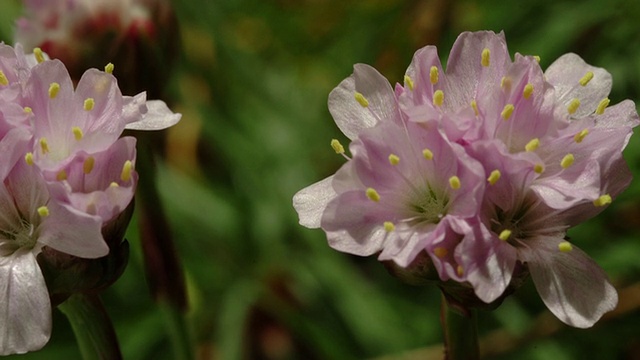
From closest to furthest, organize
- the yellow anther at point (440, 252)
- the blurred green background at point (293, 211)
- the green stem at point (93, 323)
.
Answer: the yellow anther at point (440, 252) < the green stem at point (93, 323) < the blurred green background at point (293, 211)

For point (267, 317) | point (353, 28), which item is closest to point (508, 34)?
point (353, 28)

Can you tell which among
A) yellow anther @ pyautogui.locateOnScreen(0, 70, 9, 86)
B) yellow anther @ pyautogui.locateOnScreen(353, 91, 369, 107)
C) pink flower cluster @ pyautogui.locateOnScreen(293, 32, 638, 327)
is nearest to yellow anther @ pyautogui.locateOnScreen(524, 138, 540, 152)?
pink flower cluster @ pyautogui.locateOnScreen(293, 32, 638, 327)

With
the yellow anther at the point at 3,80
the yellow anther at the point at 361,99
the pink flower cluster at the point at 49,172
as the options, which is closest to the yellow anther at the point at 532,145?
the yellow anther at the point at 361,99

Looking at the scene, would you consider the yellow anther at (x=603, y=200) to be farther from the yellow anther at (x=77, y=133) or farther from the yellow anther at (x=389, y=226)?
the yellow anther at (x=77, y=133)

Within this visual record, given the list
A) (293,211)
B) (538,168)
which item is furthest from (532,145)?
(293,211)

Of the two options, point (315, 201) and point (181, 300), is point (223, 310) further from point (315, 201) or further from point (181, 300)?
point (315, 201)

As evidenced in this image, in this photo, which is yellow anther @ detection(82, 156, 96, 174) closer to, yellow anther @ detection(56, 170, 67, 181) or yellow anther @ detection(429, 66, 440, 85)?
yellow anther @ detection(56, 170, 67, 181)

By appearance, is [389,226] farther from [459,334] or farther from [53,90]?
[53,90]
